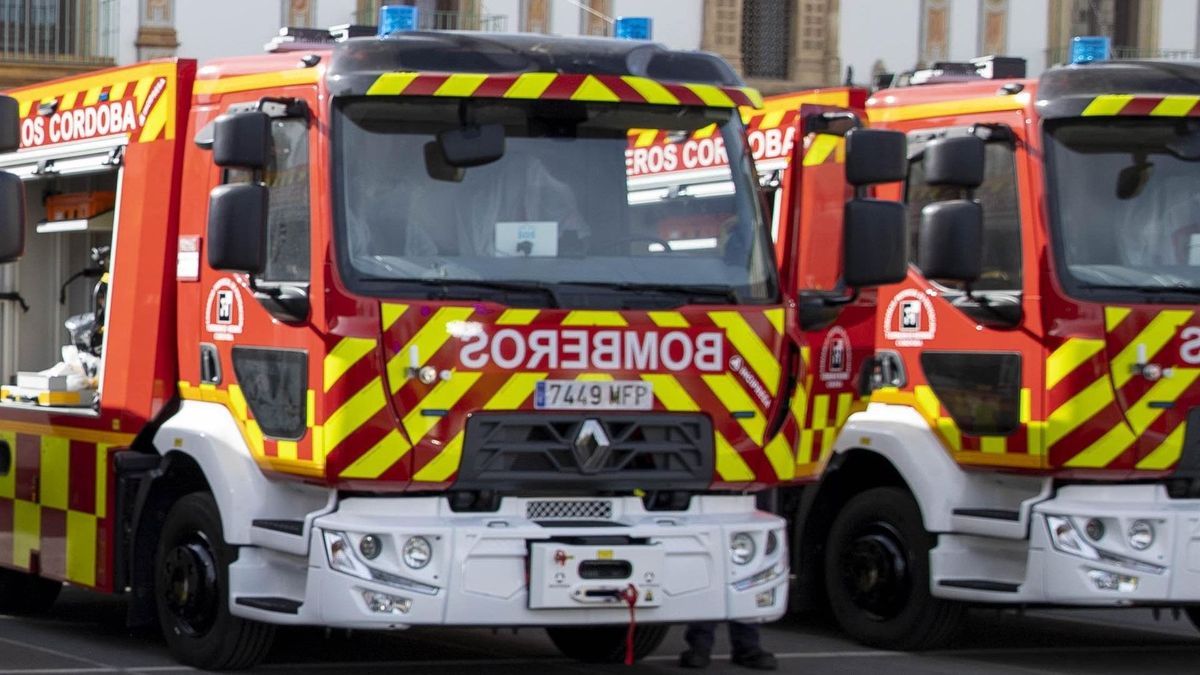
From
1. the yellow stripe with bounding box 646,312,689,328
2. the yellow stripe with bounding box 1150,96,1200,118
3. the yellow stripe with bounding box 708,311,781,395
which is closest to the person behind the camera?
the yellow stripe with bounding box 646,312,689,328

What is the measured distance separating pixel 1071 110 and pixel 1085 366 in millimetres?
1115

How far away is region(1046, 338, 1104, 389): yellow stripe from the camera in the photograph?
10039 millimetres

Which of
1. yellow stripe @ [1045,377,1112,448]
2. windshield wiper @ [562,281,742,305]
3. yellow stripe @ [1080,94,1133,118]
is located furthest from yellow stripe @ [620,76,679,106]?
yellow stripe @ [1045,377,1112,448]

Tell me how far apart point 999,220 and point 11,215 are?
434cm

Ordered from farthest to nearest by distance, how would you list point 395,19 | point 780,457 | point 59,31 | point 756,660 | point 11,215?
point 59,31 < point 756,660 < point 395,19 < point 780,457 < point 11,215

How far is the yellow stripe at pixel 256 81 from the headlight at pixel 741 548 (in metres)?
2.09

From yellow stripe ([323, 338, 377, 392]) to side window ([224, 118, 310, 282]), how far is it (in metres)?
0.36

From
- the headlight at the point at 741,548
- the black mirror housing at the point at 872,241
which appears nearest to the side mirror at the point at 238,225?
the headlight at the point at 741,548

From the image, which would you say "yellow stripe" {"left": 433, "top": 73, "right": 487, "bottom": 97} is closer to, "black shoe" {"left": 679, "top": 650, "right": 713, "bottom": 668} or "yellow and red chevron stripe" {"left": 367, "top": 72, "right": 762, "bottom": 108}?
"yellow and red chevron stripe" {"left": 367, "top": 72, "right": 762, "bottom": 108}

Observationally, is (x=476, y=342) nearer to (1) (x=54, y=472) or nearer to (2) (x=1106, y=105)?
(1) (x=54, y=472)

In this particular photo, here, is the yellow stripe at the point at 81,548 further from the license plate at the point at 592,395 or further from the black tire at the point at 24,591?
the license plate at the point at 592,395

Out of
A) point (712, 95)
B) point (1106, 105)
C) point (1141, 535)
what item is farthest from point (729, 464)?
point (1106, 105)

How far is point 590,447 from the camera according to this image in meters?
8.53

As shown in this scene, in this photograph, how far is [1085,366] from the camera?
10055 mm
